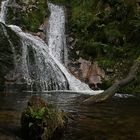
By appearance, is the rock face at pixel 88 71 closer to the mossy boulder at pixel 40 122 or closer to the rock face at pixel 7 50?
the rock face at pixel 7 50

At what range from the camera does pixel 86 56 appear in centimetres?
2330

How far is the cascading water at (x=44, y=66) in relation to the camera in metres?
21.7

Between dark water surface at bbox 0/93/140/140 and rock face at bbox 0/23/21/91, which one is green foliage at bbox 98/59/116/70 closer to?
rock face at bbox 0/23/21/91

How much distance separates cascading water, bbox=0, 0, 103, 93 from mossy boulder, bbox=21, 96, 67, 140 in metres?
11.3

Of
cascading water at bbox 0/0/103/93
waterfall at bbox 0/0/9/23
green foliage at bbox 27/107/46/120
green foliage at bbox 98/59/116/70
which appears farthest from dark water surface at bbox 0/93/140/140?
waterfall at bbox 0/0/9/23

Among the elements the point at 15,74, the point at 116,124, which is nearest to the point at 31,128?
the point at 116,124

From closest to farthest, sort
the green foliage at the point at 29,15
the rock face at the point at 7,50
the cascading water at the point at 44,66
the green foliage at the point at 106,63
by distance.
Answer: the rock face at the point at 7,50, the cascading water at the point at 44,66, the green foliage at the point at 106,63, the green foliage at the point at 29,15

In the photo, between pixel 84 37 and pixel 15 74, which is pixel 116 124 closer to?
pixel 15 74

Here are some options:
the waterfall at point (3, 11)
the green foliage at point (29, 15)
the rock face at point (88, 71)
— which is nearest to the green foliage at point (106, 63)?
the rock face at point (88, 71)

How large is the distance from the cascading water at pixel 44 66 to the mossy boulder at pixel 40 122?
11348mm

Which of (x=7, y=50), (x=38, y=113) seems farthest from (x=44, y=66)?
(x=38, y=113)

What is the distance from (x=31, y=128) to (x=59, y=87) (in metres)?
12.7

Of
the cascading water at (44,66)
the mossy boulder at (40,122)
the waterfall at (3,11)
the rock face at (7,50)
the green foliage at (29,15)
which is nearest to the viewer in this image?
the mossy boulder at (40,122)

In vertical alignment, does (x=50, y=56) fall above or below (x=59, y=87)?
above
